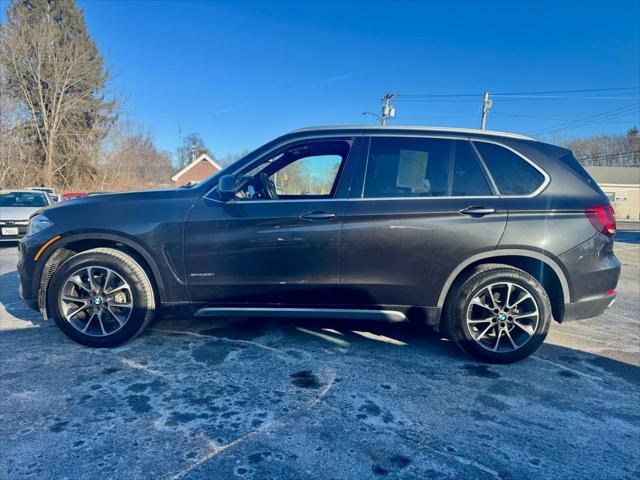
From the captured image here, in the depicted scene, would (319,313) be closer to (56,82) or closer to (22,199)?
(22,199)

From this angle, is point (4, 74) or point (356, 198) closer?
point (356, 198)

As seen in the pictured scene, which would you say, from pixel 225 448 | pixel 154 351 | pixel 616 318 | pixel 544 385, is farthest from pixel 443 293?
pixel 616 318

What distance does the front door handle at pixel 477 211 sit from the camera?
9.64 feet

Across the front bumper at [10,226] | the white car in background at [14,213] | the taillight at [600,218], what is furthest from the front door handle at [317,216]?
the front bumper at [10,226]

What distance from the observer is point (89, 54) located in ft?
94.9

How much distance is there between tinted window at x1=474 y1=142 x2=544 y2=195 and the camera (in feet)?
9.85

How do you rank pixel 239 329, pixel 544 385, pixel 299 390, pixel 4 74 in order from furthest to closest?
pixel 4 74
pixel 239 329
pixel 544 385
pixel 299 390

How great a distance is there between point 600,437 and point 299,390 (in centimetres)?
187

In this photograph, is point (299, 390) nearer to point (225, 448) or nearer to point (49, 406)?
point (225, 448)

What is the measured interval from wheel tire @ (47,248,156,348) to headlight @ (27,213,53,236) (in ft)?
1.16

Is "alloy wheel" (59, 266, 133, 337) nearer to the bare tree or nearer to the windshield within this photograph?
the windshield

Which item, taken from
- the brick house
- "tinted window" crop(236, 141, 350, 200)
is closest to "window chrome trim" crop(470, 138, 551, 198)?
"tinted window" crop(236, 141, 350, 200)

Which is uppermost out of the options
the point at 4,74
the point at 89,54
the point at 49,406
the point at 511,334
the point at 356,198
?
the point at 89,54

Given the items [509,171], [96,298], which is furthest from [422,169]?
[96,298]
